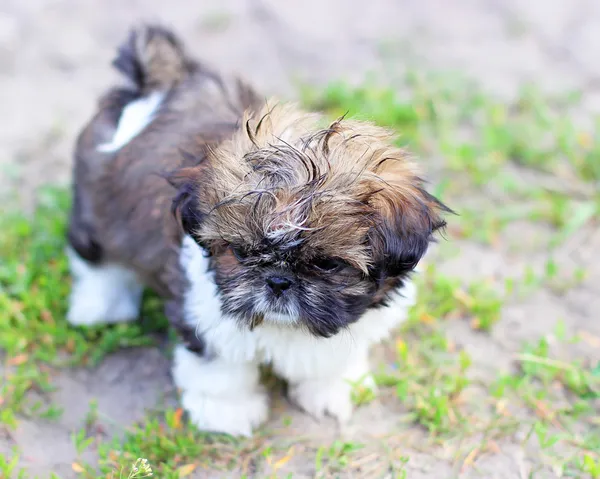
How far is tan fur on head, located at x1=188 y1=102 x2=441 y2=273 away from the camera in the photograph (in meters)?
2.34

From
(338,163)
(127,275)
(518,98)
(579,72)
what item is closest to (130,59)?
(127,275)

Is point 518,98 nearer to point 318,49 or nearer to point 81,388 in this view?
point 318,49

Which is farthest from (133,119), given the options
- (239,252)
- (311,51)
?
(311,51)

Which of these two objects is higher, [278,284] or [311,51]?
[278,284]

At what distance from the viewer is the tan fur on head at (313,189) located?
2.34m

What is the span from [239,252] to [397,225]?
0.54 m

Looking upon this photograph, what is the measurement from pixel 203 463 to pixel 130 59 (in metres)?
1.83

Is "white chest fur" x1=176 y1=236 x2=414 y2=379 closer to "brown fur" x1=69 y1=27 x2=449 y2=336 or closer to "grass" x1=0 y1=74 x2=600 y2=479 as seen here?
"brown fur" x1=69 y1=27 x2=449 y2=336

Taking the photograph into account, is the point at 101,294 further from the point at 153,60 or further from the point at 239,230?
the point at 239,230

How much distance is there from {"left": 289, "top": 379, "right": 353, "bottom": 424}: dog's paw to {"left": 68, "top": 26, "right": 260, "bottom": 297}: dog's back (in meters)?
0.73

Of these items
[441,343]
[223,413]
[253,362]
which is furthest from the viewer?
[441,343]

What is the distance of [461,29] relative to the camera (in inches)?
225

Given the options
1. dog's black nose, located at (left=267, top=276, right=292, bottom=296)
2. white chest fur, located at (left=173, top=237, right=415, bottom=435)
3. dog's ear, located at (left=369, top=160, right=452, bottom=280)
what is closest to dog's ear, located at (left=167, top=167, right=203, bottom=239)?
white chest fur, located at (left=173, top=237, right=415, bottom=435)

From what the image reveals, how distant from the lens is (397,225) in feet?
8.14
